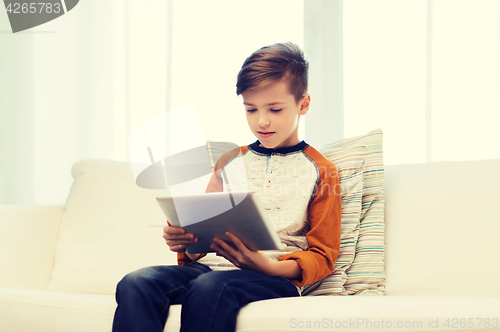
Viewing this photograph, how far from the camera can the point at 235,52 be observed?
188 centimetres

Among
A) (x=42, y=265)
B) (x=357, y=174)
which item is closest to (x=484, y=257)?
(x=357, y=174)

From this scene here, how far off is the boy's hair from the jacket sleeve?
233 millimetres

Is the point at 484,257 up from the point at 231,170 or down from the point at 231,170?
down

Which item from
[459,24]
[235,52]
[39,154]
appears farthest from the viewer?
[39,154]

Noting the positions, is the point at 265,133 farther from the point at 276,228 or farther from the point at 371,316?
the point at 371,316

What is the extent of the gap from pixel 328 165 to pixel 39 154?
5.23 feet

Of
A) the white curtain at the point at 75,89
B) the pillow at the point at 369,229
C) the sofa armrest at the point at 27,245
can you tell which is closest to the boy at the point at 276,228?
the pillow at the point at 369,229

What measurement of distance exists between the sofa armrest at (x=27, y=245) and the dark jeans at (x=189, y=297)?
2.10ft

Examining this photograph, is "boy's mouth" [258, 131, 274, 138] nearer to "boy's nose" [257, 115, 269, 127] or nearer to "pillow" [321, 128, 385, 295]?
"boy's nose" [257, 115, 269, 127]

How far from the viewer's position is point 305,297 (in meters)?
0.82

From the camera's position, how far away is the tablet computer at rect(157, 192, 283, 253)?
2.24ft

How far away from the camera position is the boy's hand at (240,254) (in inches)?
31.0

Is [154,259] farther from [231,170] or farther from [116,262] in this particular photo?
[231,170]

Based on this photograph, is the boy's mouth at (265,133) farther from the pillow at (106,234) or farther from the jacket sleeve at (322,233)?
the pillow at (106,234)
